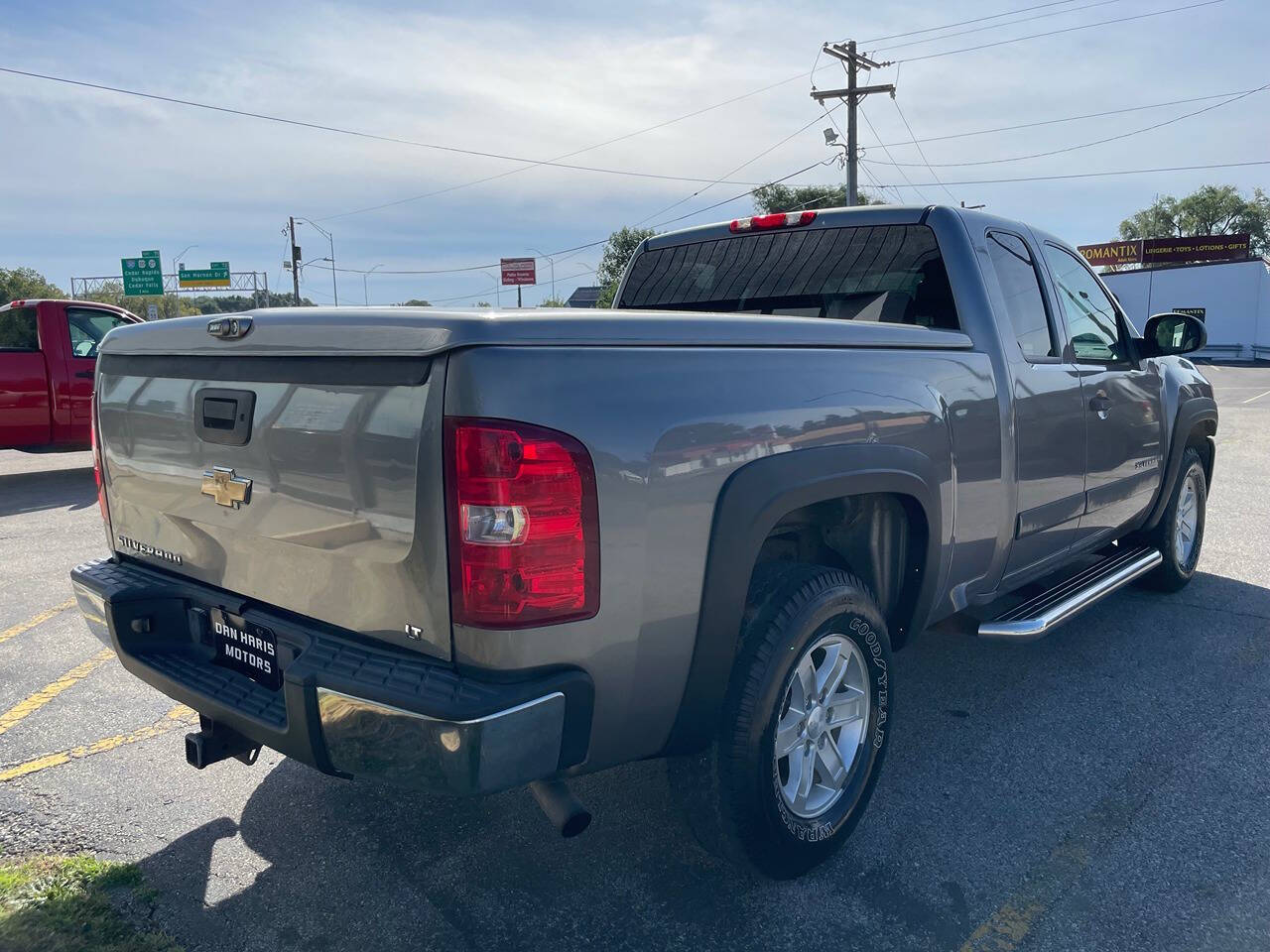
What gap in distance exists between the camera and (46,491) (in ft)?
32.4

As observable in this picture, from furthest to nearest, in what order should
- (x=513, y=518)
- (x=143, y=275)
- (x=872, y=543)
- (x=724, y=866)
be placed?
(x=143, y=275)
(x=872, y=543)
(x=724, y=866)
(x=513, y=518)

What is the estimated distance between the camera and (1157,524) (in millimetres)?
5332

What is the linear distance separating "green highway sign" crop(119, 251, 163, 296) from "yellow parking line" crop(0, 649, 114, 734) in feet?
199

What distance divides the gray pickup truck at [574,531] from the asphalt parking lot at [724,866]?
0.26m

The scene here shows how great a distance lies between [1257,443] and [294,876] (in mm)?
13493

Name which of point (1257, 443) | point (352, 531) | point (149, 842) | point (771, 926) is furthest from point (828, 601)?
point (1257, 443)

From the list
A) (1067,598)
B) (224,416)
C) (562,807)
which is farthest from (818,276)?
(562,807)

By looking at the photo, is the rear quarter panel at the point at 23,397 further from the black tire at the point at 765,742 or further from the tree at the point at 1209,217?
the tree at the point at 1209,217

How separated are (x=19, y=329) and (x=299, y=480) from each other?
10002 millimetres

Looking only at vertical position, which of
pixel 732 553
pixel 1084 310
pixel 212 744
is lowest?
pixel 212 744

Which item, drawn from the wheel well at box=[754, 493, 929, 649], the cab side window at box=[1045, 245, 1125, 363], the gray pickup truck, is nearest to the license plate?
the gray pickup truck

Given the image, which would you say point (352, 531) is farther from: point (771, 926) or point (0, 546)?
point (0, 546)

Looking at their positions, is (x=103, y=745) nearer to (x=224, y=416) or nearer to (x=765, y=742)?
(x=224, y=416)

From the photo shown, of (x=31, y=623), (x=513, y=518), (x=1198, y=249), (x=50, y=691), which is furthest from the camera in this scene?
(x=1198, y=249)
